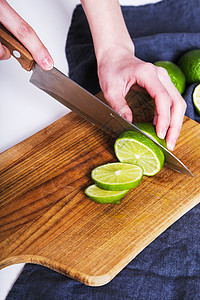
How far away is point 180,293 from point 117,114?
710 mm

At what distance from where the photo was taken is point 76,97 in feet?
5.33

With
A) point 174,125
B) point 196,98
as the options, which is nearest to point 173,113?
point 174,125

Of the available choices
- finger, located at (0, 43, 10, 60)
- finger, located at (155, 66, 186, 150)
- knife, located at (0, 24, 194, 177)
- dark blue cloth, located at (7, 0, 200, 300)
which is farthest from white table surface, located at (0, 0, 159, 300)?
finger, located at (155, 66, 186, 150)

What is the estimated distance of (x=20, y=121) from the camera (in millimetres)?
2104

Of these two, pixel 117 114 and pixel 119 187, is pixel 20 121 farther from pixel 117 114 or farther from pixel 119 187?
pixel 119 187

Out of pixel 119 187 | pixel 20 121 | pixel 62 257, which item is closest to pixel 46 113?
pixel 20 121

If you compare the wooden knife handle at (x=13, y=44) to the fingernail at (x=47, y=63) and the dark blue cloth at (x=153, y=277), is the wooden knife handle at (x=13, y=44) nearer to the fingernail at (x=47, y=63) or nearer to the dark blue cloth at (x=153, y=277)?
the fingernail at (x=47, y=63)

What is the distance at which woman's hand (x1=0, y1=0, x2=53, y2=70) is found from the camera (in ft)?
4.64

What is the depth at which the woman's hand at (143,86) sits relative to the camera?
1574 millimetres

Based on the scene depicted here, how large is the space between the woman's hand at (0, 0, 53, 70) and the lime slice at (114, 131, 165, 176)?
418 millimetres

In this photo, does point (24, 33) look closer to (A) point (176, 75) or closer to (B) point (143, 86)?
(B) point (143, 86)

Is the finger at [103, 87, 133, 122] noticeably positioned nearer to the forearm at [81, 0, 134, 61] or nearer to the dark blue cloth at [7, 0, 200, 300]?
the forearm at [81, 0, 134, 61]

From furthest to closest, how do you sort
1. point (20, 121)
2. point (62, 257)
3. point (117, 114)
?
point (20, 121) < point (117, 114) < point (62, 257)

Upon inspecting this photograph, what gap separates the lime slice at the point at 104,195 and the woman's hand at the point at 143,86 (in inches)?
12.2
